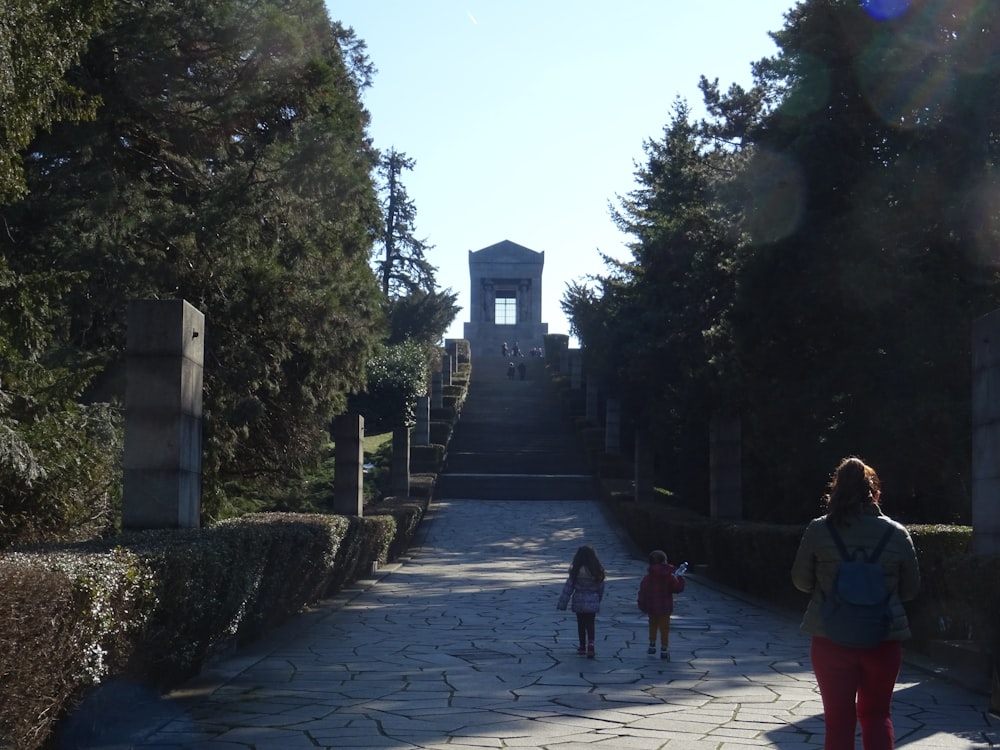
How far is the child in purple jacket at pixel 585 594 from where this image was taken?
10250 millimetres

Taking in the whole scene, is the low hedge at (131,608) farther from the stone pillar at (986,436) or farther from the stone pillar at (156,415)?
the stone pillar at (986,436)

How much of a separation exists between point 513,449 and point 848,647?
116 ft

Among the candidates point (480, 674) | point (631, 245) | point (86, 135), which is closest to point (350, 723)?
point (480, 674)

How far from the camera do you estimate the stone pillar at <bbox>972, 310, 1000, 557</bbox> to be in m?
9.11

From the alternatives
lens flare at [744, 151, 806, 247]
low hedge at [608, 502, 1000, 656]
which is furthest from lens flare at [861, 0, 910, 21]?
low hedge at [608, 502, 1000, 656]

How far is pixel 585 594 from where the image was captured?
10.4 metres

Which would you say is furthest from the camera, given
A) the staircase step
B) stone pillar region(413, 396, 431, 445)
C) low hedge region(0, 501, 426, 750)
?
stone pillar region(413, 396, 431, 445)

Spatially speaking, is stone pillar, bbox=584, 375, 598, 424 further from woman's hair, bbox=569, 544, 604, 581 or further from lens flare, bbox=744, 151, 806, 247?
woman's hair, bbox=569, 544, 604, 581

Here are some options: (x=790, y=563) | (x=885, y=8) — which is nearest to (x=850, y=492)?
(x=790, y=563)

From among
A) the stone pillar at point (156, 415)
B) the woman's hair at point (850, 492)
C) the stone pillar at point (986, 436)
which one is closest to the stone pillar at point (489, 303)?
the stone pillar at point (156, 415)

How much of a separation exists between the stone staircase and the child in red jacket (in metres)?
22.2

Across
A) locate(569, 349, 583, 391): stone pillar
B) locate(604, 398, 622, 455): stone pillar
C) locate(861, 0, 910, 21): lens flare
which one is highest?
locate(861, 0, 910, 21): lens flare

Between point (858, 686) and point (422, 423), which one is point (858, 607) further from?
point (422, 423)

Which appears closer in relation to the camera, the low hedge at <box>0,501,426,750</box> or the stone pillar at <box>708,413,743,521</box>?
the low hedge at <box>0,501,426,750</box>
